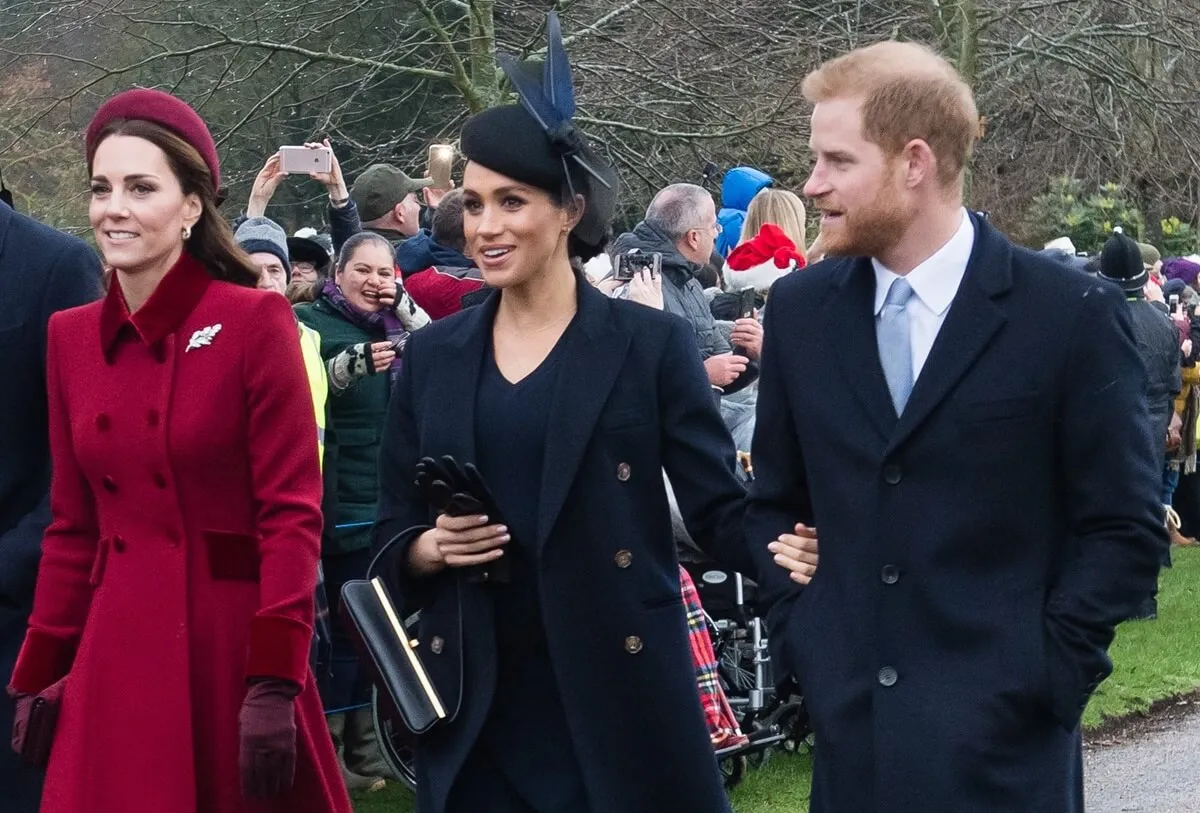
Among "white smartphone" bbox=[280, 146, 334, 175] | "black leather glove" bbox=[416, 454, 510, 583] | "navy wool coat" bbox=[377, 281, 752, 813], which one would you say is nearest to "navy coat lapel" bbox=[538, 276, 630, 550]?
"navy wool coat" bbox=[377, 281, 752, 813]

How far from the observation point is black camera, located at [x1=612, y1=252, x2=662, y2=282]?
7530 millimetres

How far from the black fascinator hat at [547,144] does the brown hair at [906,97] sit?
64 cm

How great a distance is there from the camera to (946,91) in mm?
3502

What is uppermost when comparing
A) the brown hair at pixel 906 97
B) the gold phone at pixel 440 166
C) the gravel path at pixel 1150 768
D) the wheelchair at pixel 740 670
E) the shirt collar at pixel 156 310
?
the gold phone at pixel 440 166

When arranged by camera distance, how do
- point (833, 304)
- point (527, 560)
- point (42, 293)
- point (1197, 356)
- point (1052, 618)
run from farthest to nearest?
point (1197, 356)
point (42, 293)
point (527, 560)
point (833, 304)
point (1052, 618)

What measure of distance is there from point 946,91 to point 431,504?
1.32 meters

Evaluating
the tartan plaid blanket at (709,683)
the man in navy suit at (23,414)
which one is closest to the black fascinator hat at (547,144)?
the man in navy suit at (23,414)

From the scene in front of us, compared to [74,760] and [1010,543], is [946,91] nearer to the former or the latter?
[1010,543]

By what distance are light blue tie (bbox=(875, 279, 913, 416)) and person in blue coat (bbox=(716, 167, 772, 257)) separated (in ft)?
23.8

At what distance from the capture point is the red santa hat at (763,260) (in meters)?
8.19

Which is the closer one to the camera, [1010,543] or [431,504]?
[1010,543]

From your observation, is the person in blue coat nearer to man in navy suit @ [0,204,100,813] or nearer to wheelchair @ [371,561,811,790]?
wheelchair @ [371,561,811,790]

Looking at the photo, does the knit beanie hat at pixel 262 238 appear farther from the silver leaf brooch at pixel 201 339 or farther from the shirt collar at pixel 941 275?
the shirt collar at pixel 941 275

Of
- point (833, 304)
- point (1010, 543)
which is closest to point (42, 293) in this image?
point (833, 304)
